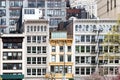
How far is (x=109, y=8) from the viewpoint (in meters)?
124

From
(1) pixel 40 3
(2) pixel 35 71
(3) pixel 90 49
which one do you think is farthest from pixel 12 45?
(1) pixel 40 3

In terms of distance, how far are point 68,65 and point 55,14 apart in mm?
37736

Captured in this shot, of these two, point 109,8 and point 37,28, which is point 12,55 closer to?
point 37,28

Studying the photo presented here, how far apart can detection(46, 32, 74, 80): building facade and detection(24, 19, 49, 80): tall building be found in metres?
1.08

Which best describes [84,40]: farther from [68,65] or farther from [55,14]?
[55,14]

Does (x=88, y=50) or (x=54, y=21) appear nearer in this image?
(x=88, y=50)

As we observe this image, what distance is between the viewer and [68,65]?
10588cm

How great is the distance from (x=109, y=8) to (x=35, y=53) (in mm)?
25989

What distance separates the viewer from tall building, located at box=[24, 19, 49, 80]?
4131 inches

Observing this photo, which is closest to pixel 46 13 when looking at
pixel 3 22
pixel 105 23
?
pixel 3 22

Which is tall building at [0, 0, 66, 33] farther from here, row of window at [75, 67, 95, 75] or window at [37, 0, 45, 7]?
row of window at [75, 67, 95, 75]

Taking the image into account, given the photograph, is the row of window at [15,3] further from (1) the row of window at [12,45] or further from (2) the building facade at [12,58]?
(1) the row of window at [12,45]

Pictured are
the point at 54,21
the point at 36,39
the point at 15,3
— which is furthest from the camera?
the point at 15,3

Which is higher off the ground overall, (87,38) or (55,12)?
(55,12)
